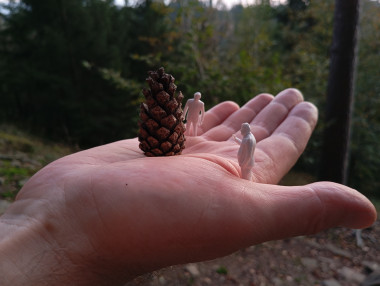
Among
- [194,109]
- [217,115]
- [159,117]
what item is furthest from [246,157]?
[217,115]

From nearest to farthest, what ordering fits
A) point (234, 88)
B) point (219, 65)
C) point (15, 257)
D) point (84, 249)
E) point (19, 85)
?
point (15, 257), point (84, 249), point (234, 88), point (219, 65), point (19, 85)

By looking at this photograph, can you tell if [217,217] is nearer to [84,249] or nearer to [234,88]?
[84,249]

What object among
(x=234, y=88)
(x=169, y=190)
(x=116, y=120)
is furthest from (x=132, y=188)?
(x=116, y=120)

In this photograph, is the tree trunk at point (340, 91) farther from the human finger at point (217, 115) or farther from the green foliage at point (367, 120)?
the human finger at point (217, 115)

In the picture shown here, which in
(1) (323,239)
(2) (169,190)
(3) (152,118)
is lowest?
(1) (323,239)

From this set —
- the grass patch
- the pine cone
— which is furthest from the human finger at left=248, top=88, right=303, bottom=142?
the grass patch

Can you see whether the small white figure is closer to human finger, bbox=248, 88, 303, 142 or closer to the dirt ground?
human finger, bbox=248, 88, 303, 142
